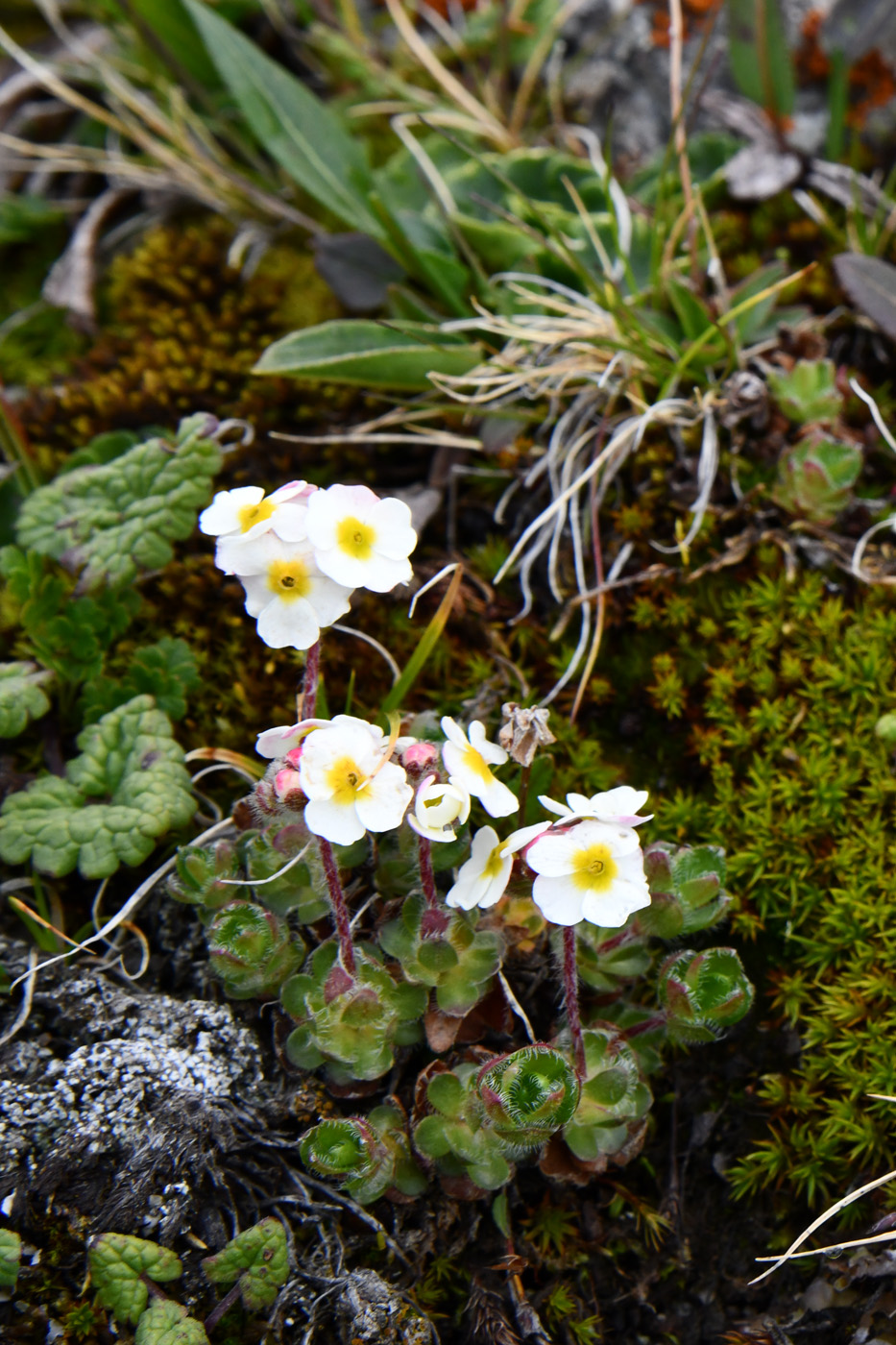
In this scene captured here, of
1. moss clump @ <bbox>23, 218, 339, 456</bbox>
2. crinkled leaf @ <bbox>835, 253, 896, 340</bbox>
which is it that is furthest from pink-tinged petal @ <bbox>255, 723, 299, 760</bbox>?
crinkled leaf @ <bbox>835, 253, 896, 340</bbox>

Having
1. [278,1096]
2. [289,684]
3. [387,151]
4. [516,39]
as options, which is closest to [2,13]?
[387,151]

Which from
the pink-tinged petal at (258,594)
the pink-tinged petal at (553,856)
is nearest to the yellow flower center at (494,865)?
the pink-tinged petal at (553,856)

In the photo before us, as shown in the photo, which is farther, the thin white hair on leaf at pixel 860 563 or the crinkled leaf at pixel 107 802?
the thin white hair on leaf at pixel 860 563

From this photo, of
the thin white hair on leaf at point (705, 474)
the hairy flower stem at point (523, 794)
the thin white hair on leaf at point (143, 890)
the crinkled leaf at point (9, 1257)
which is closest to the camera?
the crinkled leaf at point (9, 1257)

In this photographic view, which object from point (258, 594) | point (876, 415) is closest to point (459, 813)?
point (258, 594)

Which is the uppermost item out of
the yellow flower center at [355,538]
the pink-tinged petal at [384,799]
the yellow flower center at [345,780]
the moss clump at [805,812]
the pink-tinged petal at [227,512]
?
the pink-tinged petal at [227,512]

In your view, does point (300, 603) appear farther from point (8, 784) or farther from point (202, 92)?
point (202, 92)

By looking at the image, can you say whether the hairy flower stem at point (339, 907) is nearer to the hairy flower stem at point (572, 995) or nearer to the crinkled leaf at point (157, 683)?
the hairy flower stem at point (572, 995)

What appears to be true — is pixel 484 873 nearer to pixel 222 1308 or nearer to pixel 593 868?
pixel 593 868
